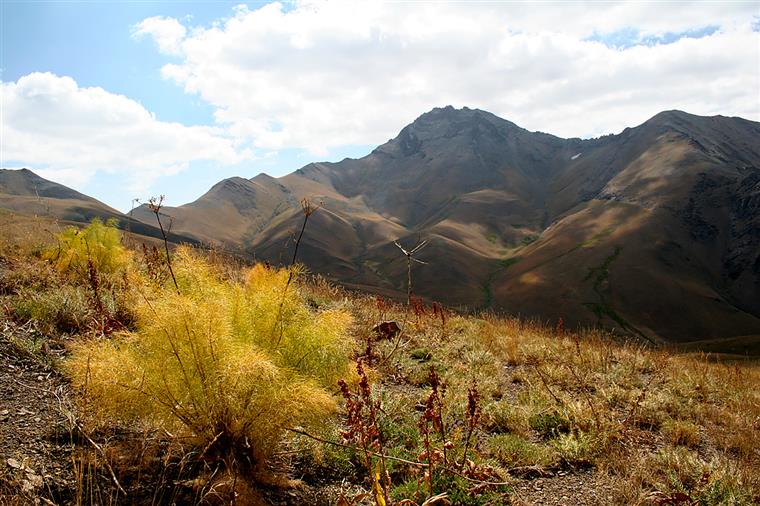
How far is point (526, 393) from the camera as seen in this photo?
7133mm

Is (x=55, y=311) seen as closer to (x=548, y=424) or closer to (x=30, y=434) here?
(x=30, y=434)

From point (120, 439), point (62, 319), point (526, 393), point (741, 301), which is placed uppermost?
point (62, 319)

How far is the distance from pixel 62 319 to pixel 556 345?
8901 millimetres

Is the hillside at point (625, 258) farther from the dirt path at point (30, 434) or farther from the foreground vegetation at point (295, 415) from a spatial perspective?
the dirt path at point (30, 434)

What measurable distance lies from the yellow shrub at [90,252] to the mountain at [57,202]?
10321cm

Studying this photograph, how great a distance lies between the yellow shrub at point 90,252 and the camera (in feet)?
25.6

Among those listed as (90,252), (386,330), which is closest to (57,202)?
(90,252)

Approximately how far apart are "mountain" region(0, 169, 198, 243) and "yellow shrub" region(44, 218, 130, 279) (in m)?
103

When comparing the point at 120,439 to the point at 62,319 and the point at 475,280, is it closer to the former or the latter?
the point at 62,319

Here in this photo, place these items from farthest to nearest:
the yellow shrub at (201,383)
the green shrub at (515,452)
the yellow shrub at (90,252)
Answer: the yellow shrub at (90,252)
the green shrub at (515,452)
the yellow shrub at (201,383)

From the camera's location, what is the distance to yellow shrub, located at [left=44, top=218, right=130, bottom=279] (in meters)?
7.81

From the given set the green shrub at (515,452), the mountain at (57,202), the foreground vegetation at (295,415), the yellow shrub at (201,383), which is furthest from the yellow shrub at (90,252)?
the mountain at (57,202)

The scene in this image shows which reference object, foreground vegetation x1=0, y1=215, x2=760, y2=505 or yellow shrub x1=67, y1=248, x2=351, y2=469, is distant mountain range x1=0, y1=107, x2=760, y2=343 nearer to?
foreground vegetation x1=0, y1=215, x2=760, y2=505

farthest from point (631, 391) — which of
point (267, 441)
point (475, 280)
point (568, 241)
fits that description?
point (568, 241)
